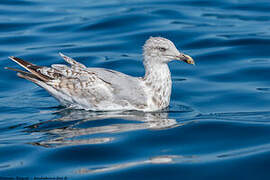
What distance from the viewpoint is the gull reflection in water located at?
25.5 feet

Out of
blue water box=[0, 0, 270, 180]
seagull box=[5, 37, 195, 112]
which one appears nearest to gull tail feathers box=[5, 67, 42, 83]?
seagull box=[5, 37, 195, 112]

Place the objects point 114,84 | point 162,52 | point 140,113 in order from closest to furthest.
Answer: point 140,113, point 114,84, point 162,52

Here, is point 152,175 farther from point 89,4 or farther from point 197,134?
point 89,4

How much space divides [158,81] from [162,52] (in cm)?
52

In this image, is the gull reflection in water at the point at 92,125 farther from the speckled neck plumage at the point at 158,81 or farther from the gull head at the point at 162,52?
the gull head at the point at 162,52

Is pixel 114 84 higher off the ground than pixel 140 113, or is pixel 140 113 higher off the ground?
pixel 114 84

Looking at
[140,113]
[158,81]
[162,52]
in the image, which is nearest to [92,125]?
[140,113]

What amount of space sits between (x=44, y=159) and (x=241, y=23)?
1034 centimetres

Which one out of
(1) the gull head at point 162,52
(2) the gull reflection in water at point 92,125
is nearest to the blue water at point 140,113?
(2) the gull reflection in water at point 92,125

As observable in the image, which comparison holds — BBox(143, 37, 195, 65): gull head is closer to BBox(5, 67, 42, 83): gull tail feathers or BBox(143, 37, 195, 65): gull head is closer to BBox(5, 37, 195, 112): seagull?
BBox(5, 37, 195, 112): seagull

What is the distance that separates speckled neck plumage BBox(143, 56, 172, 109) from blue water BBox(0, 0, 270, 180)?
0.75 ft

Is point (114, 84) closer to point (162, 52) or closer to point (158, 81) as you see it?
point (158, 81)

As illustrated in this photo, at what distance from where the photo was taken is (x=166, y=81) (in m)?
9.83

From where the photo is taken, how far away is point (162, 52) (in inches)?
381
